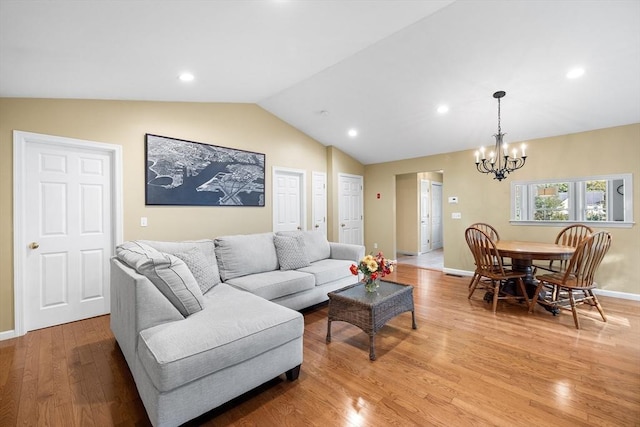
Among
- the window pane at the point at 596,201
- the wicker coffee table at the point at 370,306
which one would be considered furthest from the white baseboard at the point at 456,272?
the wicker coffee table at the point at 370,306

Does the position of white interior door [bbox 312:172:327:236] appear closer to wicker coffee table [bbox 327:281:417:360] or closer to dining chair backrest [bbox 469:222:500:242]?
dining chair backrest [bbox 469:222:500:242]

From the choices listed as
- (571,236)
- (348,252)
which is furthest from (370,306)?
(571,236)

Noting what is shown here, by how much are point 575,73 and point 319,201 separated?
3924 mm

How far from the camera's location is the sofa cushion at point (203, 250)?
2577 millimetres

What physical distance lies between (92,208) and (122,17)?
217cm

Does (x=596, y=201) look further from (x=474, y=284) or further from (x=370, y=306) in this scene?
(x=370, y=306)

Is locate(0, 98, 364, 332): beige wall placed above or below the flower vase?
above

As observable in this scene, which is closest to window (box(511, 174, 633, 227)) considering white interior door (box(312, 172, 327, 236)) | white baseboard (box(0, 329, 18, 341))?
white interior door (box(312, 172, 327, 236))

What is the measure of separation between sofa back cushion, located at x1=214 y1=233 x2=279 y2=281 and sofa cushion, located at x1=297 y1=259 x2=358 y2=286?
1.39ft

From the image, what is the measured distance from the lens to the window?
3.77 m

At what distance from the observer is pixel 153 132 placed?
3436 millimetres

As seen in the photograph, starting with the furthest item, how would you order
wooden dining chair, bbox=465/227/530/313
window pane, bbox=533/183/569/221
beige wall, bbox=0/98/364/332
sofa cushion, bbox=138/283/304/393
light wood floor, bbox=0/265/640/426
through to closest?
window pane, bbox=533/183/569/221, wooden dining chair, bbox=465/227/530/313, beige wall, bbox=0/98/364/332, light wood floor, bbox=0/265/640/426, sofa cushion, bbox=138/283/304/393

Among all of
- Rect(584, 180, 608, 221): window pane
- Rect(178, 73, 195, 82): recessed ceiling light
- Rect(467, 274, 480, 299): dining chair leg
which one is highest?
Rect(178, 73, 195, 82): recessed ceiling light

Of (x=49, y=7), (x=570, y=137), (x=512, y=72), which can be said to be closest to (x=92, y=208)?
(x=49, y=7)
